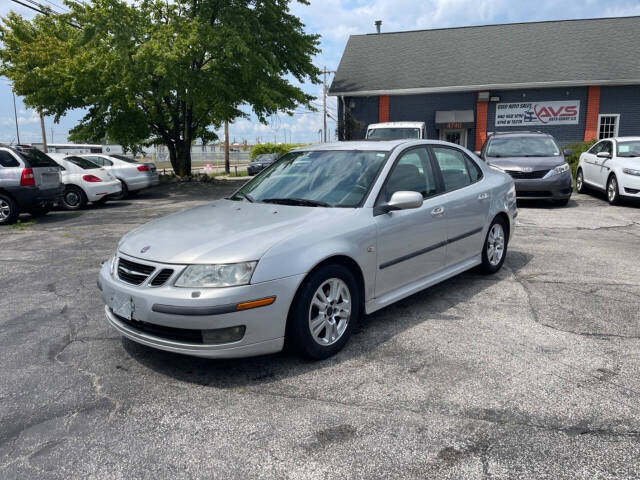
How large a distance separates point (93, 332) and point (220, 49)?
1461cm

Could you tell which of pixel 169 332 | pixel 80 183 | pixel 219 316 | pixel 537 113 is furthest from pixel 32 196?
pixel 537 113

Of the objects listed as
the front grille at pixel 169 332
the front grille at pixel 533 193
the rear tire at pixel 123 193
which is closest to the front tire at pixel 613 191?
the front grille at pixel 533 193

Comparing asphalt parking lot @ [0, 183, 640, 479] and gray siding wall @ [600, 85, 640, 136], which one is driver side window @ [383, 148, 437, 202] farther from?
gray siding wall @ [600, 85, 640, 136]

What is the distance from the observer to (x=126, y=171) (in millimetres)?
15883

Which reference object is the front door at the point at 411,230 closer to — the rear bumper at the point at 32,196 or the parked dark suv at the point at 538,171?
the parked dark suv at the point at 538,171

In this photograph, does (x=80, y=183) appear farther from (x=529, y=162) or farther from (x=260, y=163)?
(x=260, y=163)

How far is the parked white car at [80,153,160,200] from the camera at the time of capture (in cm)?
1570

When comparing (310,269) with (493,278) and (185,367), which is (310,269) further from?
(493,278)

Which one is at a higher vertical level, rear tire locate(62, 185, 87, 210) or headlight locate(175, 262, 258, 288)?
headlight locate(175, 262, 258, 288)

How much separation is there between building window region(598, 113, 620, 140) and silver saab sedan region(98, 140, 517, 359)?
2127 centimetres

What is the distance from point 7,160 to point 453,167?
30.5 ft

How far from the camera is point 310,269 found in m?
3.43

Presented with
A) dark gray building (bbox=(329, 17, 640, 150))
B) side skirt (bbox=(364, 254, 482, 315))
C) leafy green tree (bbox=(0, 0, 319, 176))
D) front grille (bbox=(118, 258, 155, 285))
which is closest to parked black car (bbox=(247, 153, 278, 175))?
dark gray building (bbox=(329, 17, 640, 150))

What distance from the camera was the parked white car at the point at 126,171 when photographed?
1570cm
